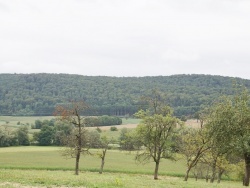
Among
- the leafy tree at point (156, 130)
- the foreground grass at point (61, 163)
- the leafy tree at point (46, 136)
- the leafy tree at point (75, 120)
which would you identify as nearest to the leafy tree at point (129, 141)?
the leafy tree at point (156, 130)

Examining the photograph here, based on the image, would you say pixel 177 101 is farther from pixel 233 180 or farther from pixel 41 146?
pixel 233 180

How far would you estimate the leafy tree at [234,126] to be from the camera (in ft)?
109

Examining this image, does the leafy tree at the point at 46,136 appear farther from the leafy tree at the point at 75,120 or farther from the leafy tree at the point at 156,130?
the leafy tree at the point at 156,130

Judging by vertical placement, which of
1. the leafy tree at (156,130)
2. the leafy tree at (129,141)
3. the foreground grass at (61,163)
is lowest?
the foreground grass at (61,163)

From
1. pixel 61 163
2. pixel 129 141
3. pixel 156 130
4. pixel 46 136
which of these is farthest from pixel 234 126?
pixel 46 136

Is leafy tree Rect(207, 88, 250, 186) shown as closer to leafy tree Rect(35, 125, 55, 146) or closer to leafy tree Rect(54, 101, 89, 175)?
leafy tree Rect(54, 101, 89, 175)

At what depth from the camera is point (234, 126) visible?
3425 cm

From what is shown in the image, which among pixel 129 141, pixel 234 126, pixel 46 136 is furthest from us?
pixel 46 136

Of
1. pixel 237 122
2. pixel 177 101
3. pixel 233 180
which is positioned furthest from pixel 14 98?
pixel 237 122

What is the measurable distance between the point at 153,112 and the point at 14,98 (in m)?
165

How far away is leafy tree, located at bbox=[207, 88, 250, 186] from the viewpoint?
33344mm

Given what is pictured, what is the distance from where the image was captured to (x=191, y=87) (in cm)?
19275

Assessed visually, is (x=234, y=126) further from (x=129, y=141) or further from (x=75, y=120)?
(x=129, y=141)

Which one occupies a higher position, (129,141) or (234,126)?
(234,126)
